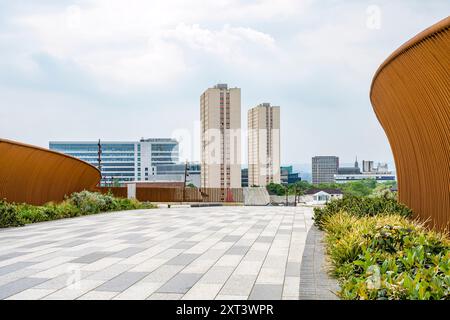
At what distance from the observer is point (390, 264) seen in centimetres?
575

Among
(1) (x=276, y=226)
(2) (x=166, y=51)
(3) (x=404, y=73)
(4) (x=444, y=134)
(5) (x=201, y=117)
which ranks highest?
(5) (x=201, y=117)

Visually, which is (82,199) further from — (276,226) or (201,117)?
(201,117)

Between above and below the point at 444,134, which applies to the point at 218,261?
below

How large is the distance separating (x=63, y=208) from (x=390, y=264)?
14.8 m

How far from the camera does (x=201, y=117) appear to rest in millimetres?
121000

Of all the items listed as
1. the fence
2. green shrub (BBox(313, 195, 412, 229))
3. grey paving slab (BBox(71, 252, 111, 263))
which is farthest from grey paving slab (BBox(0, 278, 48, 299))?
the fence

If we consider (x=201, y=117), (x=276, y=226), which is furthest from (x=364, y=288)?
(x=201, y=117)

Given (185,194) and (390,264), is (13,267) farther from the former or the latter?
(185,194)

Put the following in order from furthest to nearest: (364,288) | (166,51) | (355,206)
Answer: (355,206), (166,51), (364,288)

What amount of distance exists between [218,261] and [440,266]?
381cm

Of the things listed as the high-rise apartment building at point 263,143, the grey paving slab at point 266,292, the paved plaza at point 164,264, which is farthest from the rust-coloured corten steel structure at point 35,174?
the high-rise apartment building at point 263,143

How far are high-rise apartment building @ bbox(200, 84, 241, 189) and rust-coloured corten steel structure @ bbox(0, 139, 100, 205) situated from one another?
300 feet

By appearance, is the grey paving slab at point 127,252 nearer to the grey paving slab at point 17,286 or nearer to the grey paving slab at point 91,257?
the grey paving slab at point 91,257

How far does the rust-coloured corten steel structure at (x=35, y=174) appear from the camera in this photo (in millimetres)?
15852
